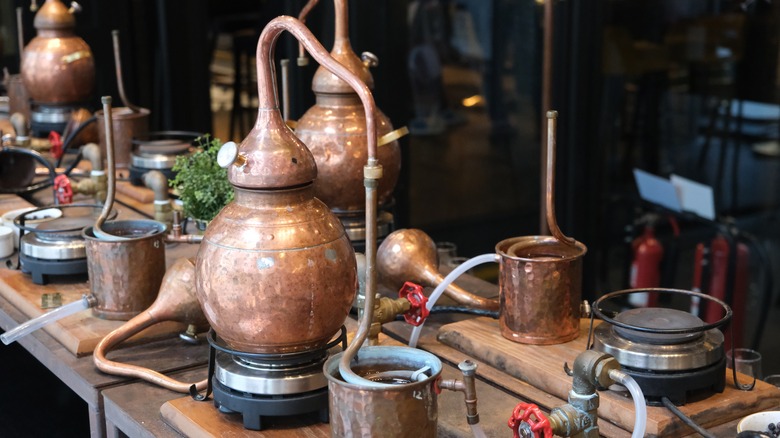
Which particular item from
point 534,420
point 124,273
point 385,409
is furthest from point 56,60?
point 534,420

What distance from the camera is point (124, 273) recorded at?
2.03 meters

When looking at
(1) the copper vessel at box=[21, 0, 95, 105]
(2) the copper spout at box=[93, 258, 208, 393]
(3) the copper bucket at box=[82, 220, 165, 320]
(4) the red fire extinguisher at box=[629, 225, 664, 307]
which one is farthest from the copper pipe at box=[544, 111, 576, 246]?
(4) the red fire extinguisher at box=[629, 225, 664, 307]

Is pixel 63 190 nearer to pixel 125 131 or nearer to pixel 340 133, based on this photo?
pixel 125 131

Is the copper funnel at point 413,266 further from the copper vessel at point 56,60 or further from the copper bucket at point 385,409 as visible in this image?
the copper vessel at point 56,60

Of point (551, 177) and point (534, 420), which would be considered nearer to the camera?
point (534, 420)

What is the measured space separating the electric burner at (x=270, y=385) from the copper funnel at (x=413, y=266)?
49cm

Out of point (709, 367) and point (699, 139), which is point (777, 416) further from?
point (699, 139)

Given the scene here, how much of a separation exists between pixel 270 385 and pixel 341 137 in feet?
2.54

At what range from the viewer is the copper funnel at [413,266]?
2.05m

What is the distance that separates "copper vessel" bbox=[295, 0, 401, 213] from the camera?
7.22 ft

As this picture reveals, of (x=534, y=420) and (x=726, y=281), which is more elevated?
(x=534, y=420)

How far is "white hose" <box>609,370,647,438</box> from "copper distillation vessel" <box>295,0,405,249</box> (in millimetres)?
961

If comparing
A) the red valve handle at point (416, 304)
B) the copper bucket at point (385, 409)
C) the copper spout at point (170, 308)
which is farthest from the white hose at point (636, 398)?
the copper spout at point (170, 308)

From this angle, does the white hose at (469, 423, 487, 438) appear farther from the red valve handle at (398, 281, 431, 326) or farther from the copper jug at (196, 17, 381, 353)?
the red valve handle at (398, 281, 431, 326)
